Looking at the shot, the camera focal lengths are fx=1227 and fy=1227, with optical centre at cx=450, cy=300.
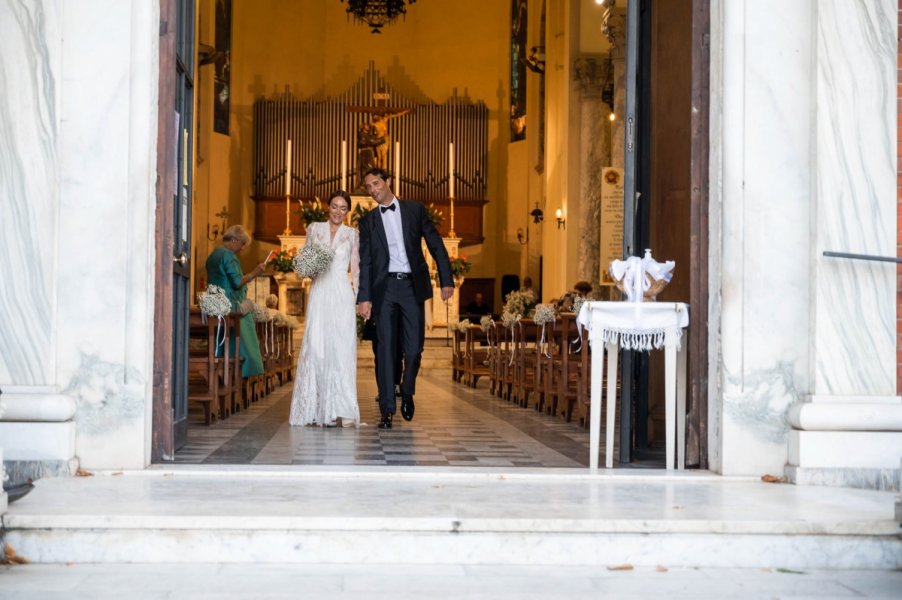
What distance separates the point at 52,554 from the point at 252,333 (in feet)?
21.3

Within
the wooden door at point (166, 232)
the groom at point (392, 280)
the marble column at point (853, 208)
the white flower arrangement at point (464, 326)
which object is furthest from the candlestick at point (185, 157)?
the white flower arrangement at point (464, 326)

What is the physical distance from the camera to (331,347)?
823 cm

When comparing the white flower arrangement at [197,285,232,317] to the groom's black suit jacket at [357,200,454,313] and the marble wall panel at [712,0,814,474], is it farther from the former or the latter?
the marble wall panel at [712,0,814,474]

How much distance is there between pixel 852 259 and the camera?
5.14 metres

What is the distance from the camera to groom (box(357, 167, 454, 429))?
7.80 metres

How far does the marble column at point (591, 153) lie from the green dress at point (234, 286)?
27.9ft

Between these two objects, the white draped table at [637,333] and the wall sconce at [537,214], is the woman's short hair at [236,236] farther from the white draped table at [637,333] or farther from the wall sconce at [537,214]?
the wall sconce at [537,214]

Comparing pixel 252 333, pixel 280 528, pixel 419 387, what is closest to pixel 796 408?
pixel 280 528

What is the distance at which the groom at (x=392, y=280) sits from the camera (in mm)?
7805

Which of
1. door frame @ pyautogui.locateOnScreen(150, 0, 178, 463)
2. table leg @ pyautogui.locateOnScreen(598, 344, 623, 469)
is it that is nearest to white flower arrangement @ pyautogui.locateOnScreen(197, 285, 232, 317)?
door frame @ pyautogui.locateOnScreen(150, 0, 178, 463)

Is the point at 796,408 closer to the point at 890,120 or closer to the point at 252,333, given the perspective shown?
the point at 890,120

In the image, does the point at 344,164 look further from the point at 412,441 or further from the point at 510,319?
the point at 412,441

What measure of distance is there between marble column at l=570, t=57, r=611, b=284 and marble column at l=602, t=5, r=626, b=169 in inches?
54.6

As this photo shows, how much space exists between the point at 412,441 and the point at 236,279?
3.35 m
